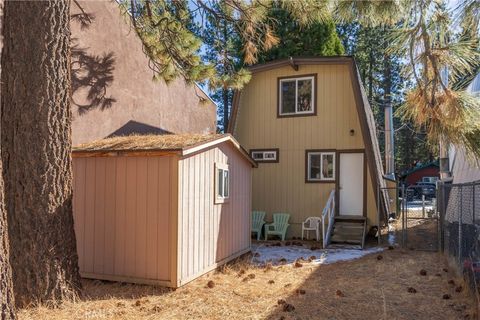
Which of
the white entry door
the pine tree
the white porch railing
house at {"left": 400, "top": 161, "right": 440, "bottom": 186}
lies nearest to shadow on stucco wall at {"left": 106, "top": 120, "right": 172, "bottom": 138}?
the white porch railing

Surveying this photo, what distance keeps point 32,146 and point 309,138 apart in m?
7.58

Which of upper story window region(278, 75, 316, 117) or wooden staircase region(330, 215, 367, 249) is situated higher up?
Result: upper story window region(278, 75, 316, 117)

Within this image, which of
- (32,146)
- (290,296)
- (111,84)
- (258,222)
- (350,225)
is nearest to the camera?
(32,146)

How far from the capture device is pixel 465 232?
19.8ft

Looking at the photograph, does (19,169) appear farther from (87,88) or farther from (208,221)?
(87,88)

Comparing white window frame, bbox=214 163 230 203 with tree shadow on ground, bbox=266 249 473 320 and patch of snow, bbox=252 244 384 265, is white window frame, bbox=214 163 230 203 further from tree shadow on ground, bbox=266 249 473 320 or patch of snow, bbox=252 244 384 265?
tree shadow on ground, bbox=266 249 473 320

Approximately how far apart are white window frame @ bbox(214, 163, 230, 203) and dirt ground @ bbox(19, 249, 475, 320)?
3.86 ft

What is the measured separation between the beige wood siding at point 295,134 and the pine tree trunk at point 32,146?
280 inches

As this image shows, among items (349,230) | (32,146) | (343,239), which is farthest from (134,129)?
(349,230)

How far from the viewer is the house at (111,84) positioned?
780cm

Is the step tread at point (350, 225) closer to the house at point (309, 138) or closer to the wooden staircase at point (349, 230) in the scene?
the wooden staircase at point (349, 230)

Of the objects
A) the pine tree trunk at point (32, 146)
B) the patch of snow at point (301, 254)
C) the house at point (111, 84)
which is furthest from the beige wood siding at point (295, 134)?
the pine tree trunk at point (32, 146)

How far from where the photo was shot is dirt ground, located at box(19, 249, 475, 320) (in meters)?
4.54

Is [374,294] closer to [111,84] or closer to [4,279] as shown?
[4,279]
